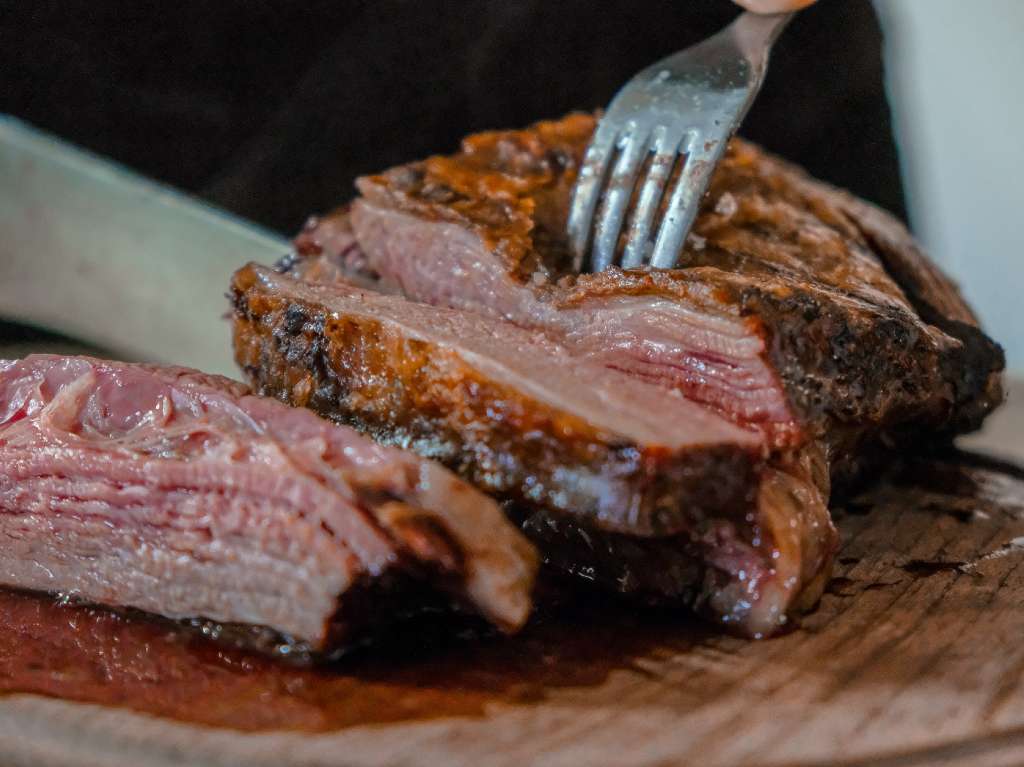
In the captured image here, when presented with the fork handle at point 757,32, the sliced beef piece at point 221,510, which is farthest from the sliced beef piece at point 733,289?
the sliced beef piece at point 221,510

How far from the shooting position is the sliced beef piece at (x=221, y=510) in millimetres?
1949

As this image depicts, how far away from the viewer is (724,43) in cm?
307

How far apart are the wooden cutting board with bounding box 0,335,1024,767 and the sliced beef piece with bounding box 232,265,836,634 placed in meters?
0.12

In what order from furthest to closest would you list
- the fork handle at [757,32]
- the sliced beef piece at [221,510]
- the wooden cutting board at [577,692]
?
the fork handle at [757,32], the sliced beef piece at [221,510], the wooden cutting board at [577,692]

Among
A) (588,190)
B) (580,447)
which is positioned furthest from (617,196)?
(580,447)

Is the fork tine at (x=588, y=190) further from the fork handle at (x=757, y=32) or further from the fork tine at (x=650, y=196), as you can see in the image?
the fork handle at (x=757, y=32)

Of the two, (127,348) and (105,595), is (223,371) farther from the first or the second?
(105,595)

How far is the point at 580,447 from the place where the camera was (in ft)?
6.68

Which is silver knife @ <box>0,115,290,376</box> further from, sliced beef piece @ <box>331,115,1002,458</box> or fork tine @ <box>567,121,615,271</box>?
fork tine @ <box>567,121,615,271</box>

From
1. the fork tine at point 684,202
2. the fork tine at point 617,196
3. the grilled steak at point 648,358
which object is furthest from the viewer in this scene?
the fork tine at point 617,196

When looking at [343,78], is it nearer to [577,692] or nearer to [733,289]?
[733,289]

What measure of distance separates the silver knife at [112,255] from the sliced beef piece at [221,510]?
1.69m

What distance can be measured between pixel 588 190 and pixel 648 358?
69cm

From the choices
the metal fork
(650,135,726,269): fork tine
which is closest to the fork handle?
the metal fork
